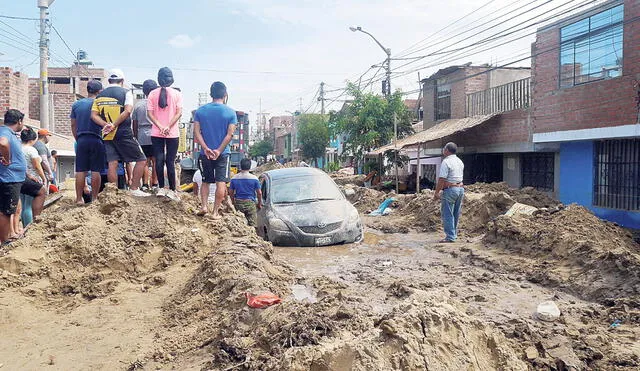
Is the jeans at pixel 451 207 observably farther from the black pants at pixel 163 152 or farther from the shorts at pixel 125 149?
the shorts at pixel 125 149

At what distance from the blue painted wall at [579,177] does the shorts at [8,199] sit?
13.2 meters

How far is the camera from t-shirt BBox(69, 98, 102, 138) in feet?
23.0

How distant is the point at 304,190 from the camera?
10641 millimetres

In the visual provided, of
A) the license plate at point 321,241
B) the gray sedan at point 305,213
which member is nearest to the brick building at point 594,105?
the gray sedan at point 305,213

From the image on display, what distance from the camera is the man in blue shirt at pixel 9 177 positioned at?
6395 millimetres

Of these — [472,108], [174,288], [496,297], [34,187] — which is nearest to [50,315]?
[174,288]

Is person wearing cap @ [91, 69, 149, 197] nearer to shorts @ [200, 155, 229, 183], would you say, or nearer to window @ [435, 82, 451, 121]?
shorts @ [200, 155, 229, 183]

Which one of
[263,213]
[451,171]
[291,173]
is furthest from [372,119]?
[263,213]

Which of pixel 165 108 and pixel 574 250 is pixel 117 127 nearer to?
pixel 165 108

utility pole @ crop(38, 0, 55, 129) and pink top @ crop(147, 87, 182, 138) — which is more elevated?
utility pole @ crop(38, 0, 55, 129)

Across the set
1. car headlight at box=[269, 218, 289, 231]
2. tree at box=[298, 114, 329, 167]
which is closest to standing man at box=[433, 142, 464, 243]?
car headlight at box=[269, 218, 289, 231]

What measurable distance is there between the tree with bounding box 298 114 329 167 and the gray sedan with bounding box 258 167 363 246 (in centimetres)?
4155

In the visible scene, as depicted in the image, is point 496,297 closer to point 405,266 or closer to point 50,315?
point 405,266

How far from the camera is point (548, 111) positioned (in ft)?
52.6
